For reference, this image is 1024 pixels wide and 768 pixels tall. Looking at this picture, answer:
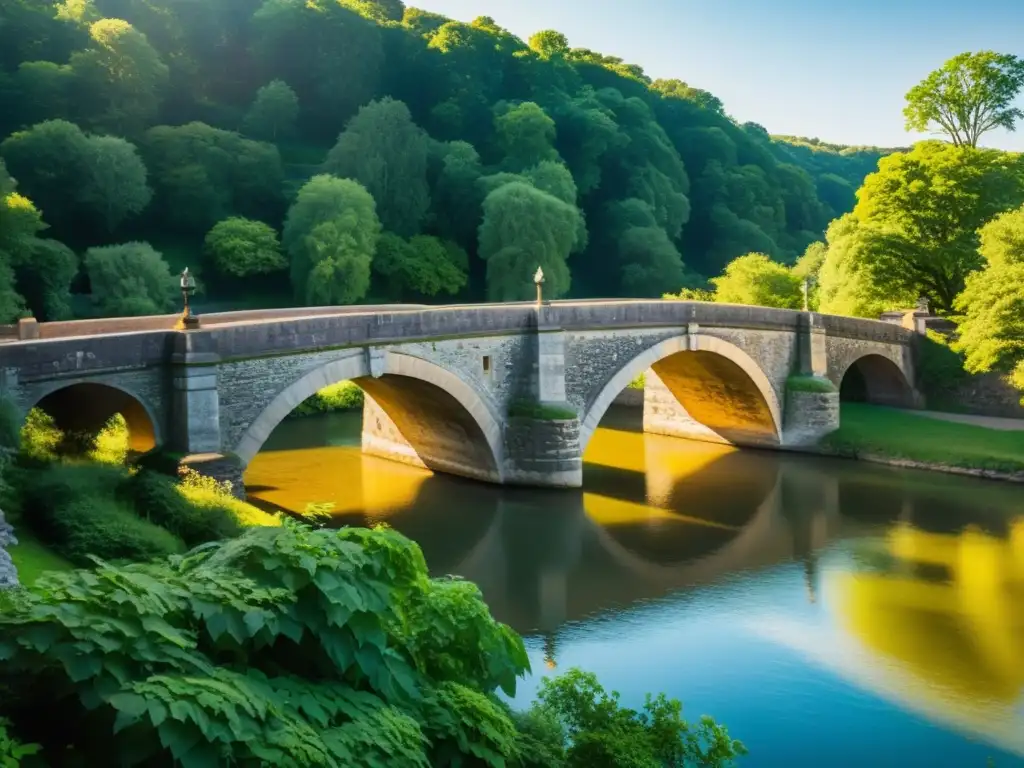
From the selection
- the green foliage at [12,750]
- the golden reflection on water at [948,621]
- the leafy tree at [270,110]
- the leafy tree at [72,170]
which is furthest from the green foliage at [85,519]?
the leafy tree at [270,110]

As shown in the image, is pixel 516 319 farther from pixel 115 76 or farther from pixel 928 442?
pixel 115 76

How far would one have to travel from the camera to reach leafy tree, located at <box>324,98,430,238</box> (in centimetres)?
5072

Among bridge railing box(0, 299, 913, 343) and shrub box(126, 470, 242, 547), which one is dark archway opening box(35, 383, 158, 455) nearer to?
bridge railing box(0, 299, 913, 343)

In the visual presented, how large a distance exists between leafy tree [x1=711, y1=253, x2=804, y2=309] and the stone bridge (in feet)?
16.4

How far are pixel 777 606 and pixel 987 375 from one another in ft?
61.1

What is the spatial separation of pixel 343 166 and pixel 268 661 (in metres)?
47.3

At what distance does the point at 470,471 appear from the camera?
82.8 ft

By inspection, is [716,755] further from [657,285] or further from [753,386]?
[657,285]

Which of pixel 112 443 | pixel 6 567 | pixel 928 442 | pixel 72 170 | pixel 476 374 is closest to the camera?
pixel 6 567

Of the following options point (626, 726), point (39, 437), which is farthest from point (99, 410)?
point (626, 726)

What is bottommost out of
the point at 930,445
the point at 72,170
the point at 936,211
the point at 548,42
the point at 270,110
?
the point at 930,445

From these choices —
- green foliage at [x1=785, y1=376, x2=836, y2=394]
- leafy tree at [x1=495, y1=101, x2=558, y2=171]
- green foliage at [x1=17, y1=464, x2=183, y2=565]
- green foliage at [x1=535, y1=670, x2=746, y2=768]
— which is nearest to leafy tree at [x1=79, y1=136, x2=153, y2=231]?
leafy tree at [x1=495, y1=101, x2=558, y2=171]

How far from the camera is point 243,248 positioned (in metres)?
44.2

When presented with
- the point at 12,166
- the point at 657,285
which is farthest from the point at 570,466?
the point at 657,285
